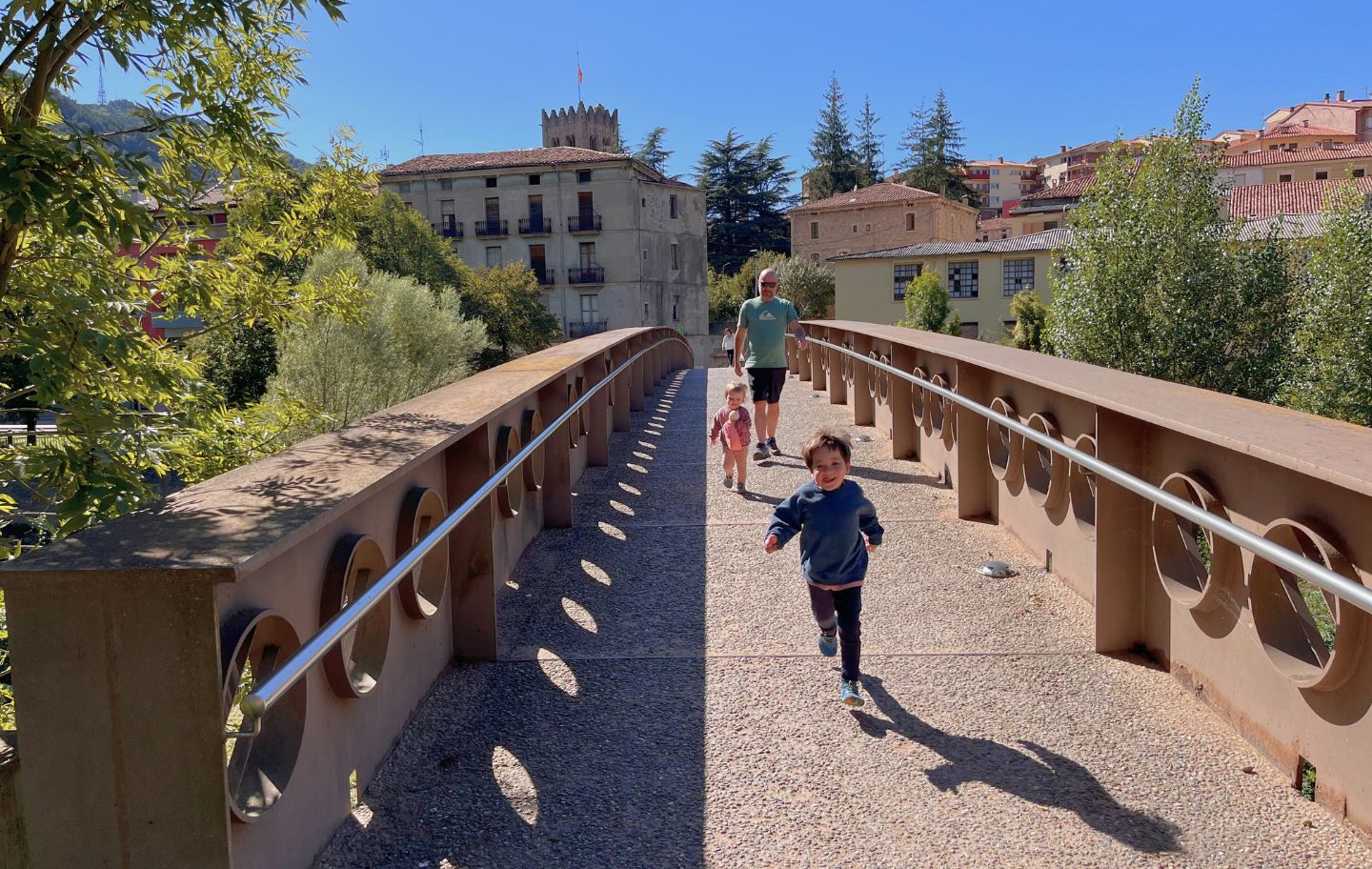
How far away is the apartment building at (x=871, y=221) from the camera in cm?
7500

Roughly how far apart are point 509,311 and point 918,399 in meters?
46.7

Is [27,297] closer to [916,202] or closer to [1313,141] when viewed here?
[916,202]

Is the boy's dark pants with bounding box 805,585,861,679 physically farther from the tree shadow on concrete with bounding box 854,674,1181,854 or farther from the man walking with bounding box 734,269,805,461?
the man walking with bounding box 734,269,805,461

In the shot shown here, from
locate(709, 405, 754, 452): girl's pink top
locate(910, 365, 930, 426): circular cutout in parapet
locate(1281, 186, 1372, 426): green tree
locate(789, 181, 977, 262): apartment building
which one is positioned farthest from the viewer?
locate(789, 181, 977, 262): apartment building

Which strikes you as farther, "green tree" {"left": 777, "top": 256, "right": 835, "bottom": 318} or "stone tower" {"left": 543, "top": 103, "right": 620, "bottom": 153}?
"stone tower" {"left": 543, "top": 103, "right": 620, "bottom": 153}

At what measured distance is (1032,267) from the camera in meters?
58.4

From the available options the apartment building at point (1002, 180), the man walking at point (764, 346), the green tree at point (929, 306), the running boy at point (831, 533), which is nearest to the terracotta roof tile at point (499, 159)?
the green tree at point (929, 306)

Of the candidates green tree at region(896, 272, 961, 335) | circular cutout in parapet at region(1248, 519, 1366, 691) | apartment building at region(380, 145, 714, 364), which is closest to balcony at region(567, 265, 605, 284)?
apartment building at region(380, 145, 714, 364)

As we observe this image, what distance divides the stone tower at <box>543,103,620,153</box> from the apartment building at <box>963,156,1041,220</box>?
3055 inches

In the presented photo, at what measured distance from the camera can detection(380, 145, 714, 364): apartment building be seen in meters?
64.8

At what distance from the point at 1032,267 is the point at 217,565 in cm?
6000

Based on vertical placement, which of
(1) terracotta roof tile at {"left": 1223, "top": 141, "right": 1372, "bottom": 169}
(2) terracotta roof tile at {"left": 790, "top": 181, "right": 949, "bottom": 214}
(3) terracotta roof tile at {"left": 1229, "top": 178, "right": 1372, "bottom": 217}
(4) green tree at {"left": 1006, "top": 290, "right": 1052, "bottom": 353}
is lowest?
(4) green tree at {"left": 1006, "top": 290, "right": 1052, "bottom": 353}

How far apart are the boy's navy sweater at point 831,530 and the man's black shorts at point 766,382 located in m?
5.04

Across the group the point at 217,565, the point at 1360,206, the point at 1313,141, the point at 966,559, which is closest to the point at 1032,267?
the point at 1360,206
